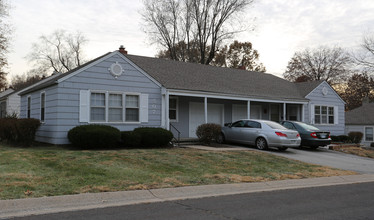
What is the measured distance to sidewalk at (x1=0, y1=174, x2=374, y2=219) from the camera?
241 inches

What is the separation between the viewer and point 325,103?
25.3m

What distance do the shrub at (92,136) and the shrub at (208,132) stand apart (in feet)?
15.8

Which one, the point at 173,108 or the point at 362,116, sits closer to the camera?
the point at 173,108

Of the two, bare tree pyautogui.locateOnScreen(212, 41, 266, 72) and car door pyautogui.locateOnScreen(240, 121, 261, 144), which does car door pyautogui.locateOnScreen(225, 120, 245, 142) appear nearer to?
car door pyautogui.locateOnScreen(240, 121, 261, 144)

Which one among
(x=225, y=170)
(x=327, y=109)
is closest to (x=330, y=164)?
(x=225, y=170)

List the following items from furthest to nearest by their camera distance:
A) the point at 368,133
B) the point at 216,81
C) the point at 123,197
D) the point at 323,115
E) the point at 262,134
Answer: the point at 368,133 < the point at 323,115 < the point at 216,81 < the point at 262,134 < the point at 123,197

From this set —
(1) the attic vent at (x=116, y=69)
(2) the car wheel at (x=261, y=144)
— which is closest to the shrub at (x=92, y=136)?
(1) the attic vent at (x=116, y=69)

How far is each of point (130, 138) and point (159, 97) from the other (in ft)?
11.1

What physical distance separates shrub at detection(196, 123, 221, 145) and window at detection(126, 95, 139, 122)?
3.39m

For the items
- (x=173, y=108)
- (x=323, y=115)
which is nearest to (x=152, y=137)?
(x=173, y=108)

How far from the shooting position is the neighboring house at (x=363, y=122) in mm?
35312

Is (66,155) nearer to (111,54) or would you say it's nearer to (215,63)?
(111,54)

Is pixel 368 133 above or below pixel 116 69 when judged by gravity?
below

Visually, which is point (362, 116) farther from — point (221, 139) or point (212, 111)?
point (221, 139)
